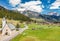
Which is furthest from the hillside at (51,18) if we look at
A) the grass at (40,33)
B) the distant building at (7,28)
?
the distant building at (7,28)

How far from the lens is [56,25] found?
974cm

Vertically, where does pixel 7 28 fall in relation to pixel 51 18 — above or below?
below

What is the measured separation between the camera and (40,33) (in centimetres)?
938

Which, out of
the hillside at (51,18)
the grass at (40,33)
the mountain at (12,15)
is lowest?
the grass at (40,33)

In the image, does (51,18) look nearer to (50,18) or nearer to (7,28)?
(50,18)

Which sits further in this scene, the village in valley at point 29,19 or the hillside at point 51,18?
the hillside at point 51,18

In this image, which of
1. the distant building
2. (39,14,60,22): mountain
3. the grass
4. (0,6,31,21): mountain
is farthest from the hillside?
the distant building

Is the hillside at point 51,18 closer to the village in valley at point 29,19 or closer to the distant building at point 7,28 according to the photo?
the village in valley at point 29,19

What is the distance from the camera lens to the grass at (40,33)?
9203 mm

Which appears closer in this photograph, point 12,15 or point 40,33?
point 40,33

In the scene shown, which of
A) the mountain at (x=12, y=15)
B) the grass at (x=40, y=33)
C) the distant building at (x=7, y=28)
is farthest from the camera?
the mountain at (x=12, y=15)

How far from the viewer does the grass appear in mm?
9203

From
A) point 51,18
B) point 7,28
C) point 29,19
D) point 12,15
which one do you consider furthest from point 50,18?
point 7,28

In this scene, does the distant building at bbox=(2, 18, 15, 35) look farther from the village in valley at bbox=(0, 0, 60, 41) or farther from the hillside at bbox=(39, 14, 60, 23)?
the hillside at bbox=(39, 14, 60, 23)
